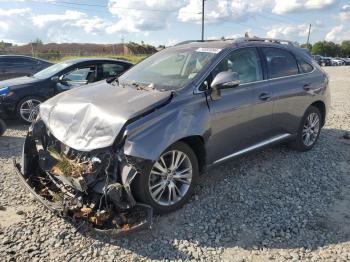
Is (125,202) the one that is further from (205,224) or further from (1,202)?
(1,202)

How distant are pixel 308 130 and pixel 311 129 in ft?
0.29

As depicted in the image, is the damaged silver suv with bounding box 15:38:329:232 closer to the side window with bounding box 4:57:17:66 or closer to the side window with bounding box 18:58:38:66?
the side window with bounding box 18:58:38:66

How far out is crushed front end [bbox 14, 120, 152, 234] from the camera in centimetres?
349

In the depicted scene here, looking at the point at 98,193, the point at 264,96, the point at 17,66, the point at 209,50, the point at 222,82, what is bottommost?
the point at 98,193

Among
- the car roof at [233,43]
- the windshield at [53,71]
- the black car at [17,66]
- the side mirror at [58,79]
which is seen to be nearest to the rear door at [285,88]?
the car roof at [233,43]

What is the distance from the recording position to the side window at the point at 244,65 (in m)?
4.57

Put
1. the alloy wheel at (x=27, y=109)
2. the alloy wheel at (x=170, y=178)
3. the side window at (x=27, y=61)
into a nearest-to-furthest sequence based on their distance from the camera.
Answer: the alloy wheel at (x=170, y=178) < the alloy wheel at (x=27, y=109) < the side window at (x=27, y=61)

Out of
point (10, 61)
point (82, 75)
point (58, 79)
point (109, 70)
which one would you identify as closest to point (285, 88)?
point (109, 70)

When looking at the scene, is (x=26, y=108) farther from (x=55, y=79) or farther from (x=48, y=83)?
(x=55, y=79)

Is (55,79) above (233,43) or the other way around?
the other way around

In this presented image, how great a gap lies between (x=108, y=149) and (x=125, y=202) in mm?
550

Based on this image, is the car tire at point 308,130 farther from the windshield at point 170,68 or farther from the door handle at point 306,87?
the windshield at point 170,68

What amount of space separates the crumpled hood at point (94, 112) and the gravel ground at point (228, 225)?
92 centimetres

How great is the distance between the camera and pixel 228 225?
3.88m
